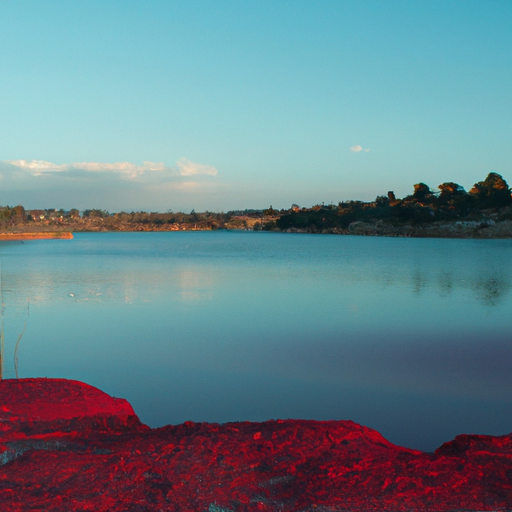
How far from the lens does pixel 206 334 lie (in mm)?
9039

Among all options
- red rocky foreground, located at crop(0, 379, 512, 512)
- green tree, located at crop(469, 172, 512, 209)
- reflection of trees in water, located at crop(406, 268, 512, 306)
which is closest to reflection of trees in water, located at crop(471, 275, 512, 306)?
reflection of trees in water, located at crop(406, 268, 512, 306)

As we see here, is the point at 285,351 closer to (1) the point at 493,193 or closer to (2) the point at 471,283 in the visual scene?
(2) the point at 471,283

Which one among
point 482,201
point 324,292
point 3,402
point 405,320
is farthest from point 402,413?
point 482,201

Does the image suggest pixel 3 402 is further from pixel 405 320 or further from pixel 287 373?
pixel 405 320

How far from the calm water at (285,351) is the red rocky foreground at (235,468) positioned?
94 cm

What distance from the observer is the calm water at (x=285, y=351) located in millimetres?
5191

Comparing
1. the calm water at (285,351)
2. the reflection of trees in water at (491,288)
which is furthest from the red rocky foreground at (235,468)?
the reflection of trees in water at (491,288)

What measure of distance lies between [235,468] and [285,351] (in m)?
4.52

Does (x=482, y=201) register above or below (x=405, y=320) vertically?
above

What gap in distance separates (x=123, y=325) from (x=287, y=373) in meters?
4.22

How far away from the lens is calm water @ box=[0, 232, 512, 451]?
204 inches

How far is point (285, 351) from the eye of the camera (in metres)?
7.74

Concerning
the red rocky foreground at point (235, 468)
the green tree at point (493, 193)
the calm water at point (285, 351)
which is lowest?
the calm water at point (285, 351)

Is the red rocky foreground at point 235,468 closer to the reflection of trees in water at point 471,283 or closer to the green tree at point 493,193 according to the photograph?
the reflection of trees in water at point 471,283
